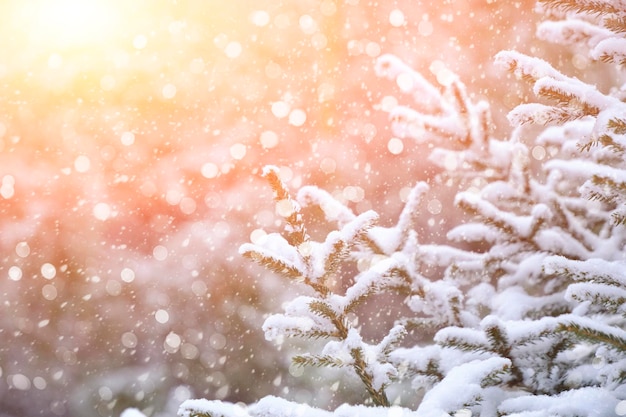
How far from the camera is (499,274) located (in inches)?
108

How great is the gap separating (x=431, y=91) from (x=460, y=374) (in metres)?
1.81

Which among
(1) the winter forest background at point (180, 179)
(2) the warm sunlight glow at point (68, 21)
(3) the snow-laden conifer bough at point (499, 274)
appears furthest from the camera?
(2) the warm sunlight glow at point (68, 21)

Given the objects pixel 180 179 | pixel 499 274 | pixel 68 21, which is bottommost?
pixel 180 179

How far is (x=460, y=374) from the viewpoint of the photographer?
1.18 metres

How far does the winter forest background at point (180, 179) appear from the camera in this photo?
19.5 ft

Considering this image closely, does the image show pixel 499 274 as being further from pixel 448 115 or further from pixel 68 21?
pixel 68 21

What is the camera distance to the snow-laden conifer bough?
1190 millimetres

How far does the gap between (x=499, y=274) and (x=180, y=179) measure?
410 centimetres

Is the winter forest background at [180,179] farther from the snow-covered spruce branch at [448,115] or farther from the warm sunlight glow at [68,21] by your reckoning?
the snow-covered spruce branch at [448,115]

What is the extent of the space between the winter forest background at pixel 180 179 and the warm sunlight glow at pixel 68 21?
2 centimetres

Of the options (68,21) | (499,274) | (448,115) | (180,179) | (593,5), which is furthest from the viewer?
(68,21)

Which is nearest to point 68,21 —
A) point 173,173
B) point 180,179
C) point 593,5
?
point 173,173

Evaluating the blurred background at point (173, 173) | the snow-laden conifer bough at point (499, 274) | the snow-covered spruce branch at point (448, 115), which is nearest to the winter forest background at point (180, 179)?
the blurred background at point (173, 173)

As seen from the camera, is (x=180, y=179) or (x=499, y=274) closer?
(x=499, y=274)
